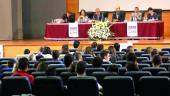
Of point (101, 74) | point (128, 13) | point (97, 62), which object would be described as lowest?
point (101, 74)

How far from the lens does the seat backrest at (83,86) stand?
6.70m

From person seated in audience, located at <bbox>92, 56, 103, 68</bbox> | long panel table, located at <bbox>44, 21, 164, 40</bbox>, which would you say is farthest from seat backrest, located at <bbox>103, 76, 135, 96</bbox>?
long panel table, located at <bbox>44, 21, 164, 40</bbox>

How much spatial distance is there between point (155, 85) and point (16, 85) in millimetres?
2069

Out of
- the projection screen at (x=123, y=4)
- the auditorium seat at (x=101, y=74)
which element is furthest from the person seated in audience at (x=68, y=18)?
the auditorium seat at (x=101, y=74)

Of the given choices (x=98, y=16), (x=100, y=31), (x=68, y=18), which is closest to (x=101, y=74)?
(x=100, y=31)

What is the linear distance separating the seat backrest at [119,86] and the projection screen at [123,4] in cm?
1374

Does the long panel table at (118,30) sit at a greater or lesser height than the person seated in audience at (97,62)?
greater

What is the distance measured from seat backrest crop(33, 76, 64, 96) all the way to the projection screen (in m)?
13.8

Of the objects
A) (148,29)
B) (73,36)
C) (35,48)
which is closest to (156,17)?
(148,29)

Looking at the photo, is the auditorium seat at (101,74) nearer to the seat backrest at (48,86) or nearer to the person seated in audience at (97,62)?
the person seated in audience at (97,62)

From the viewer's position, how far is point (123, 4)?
20422 mm

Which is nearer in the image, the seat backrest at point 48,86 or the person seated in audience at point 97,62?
the seat backrest at point 48,86

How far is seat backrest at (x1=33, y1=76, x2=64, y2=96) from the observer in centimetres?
686

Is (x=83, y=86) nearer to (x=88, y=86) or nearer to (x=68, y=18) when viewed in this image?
(x=88, y=86)
